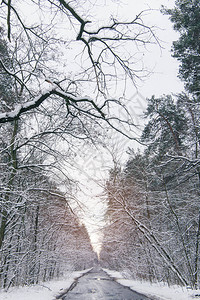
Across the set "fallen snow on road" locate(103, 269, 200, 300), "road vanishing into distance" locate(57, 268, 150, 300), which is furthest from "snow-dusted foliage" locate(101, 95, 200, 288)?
"road vanishing into distance" locate(57, 268, 150, 300)

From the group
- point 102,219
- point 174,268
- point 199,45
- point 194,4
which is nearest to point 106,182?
point 102,219

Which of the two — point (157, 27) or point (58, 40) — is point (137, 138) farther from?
point (58, 40)

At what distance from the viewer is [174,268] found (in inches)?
329

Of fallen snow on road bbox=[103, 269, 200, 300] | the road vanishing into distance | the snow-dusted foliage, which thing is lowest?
the road vanishing into distance

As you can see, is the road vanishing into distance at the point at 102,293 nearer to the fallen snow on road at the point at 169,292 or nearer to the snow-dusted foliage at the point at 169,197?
the fallen snow on road at the point at 169,292

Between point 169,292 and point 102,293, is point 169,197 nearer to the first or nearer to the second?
point 169,292

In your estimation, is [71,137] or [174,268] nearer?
[71,137]

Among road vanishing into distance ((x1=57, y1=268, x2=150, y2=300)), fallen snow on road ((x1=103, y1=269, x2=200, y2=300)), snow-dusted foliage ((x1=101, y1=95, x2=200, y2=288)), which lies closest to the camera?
fallen snow on road ((x1=103, y1=269, x2=200, y2=300))

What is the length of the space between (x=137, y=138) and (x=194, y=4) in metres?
12.5

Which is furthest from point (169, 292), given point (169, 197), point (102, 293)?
point (169, 197)

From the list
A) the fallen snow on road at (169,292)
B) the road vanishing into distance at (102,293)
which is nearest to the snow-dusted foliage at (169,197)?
the fallen snow on road at (169,292)

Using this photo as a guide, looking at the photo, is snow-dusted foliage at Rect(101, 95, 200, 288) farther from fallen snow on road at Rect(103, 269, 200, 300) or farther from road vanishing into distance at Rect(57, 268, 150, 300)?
road vanishing into distance at Rect(57, 268, 150, 300)

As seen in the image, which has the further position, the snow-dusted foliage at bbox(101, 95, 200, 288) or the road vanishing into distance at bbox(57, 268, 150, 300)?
the road vanishing into distance at bbox(57, 268, 150, 300)

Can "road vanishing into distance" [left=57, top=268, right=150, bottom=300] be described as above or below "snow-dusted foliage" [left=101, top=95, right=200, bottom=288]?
below
